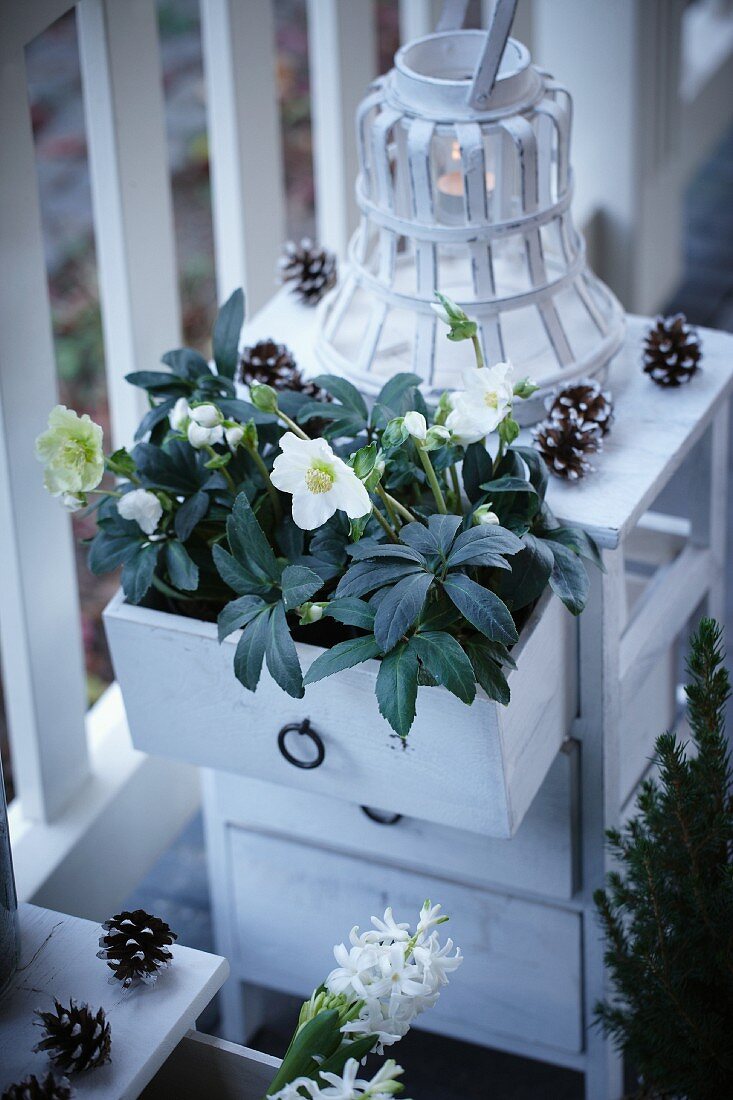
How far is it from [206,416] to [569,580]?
0.30 meters

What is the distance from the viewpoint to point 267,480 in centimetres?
114

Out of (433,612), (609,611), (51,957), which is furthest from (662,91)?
(51,957)

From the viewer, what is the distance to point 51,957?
0.99m

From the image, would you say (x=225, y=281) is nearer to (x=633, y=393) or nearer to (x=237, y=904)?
(x=633, y=393)

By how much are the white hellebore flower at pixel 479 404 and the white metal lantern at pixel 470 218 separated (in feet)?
0.70

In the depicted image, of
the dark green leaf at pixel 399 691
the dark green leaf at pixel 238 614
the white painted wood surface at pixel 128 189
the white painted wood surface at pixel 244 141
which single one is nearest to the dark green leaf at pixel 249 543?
the dark green leaf at pixel 238 614

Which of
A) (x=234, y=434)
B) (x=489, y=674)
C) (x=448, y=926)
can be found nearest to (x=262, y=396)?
(x=234, y=434)

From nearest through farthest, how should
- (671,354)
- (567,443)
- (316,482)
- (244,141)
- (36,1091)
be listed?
(36,1091)
(316,482)
(567,443)
(671,354)
(244,141)

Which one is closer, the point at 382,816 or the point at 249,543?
the point at 249,543

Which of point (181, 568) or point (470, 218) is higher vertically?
point (470, 218)

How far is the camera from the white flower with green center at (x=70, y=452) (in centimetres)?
104

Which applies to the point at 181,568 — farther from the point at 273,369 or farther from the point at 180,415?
the point at 273,369

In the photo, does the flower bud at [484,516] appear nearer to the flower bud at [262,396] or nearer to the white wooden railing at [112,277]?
the flower bud at [262,396]

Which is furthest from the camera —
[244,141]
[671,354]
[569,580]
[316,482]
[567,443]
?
[244,141]
